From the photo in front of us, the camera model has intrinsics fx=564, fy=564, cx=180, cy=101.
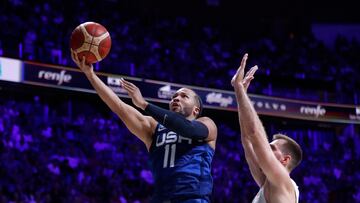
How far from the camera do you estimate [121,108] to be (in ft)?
12.3

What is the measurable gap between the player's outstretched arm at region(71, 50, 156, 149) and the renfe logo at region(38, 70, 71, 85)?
750cm

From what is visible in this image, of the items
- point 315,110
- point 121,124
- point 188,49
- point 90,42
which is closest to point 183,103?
point 90,42

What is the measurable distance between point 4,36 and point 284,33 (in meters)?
9.89

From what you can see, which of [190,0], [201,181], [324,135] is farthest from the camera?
[190,0]

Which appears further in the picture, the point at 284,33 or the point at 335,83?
the point at 284,33

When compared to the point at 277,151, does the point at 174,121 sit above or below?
above

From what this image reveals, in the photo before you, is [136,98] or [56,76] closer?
[136,98]

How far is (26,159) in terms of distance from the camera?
9.77 meters

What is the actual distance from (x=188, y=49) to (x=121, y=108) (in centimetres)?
1081

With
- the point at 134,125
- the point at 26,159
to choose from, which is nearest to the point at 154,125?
the point at 134,125

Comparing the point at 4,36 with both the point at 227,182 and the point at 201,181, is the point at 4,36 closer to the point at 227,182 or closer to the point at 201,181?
the point at 227,182

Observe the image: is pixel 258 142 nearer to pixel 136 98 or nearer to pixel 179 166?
pixel 179 166

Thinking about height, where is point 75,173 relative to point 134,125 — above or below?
below

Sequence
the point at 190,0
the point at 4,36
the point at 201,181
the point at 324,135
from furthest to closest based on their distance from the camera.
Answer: the point at 190,0 → the point at 324,135 → the point at 4,36 → the point at 201,181
